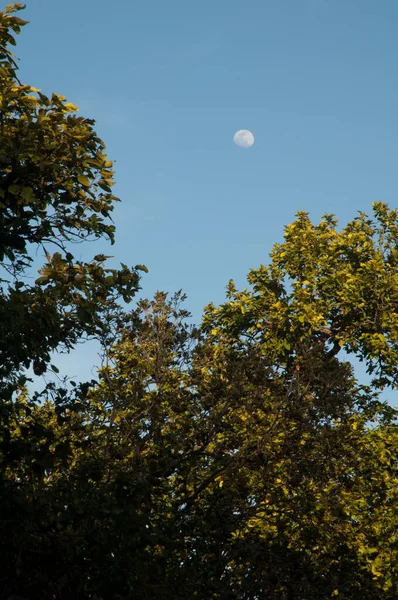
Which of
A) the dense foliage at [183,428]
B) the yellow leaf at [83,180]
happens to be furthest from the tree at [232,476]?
the yellow leaf at [83,180]

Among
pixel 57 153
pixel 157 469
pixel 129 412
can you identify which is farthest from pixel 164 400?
pixel 57 153

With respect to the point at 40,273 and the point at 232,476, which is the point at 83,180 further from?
the point at 232,476

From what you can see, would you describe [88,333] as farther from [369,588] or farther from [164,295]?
[369,588]

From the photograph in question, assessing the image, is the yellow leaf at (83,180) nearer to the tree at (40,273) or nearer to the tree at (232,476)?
the tree at (40,273)

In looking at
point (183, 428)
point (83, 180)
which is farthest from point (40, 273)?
point (183, 428)

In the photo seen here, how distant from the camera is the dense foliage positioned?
285 inches

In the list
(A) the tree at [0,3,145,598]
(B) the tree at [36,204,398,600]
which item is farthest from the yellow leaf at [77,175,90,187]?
(B) the tree at [36,204,398,600]

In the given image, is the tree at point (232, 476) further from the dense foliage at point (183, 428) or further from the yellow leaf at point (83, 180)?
the yellow leaf at point (83, 180)

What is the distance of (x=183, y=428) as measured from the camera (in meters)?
12.5

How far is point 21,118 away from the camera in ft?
31.1

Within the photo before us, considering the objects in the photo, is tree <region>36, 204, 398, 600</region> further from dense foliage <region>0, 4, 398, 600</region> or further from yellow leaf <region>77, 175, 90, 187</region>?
yellow leaf <region>77, 175, 90, 187</region>

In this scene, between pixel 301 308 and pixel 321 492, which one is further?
pixel 301 308

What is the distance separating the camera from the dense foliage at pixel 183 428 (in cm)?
725

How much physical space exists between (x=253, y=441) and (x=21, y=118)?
6.87 metres
